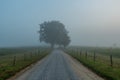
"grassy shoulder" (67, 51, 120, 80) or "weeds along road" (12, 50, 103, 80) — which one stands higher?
"grassy shoulder" (67, 51, 120, 80)

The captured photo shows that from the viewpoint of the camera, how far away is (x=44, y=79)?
20000mm

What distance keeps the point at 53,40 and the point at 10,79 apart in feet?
419

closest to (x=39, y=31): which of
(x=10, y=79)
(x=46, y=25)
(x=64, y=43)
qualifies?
(x=46, y=25)

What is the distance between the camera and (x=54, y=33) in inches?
5871

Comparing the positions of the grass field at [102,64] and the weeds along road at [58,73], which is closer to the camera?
the weeds along road at [58,73]

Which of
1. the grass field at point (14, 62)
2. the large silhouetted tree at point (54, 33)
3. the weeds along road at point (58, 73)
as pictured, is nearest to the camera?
the weeds along road at point (58, 73)

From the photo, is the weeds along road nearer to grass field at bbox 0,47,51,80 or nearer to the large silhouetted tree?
grass field at bbox 0,47,51,80

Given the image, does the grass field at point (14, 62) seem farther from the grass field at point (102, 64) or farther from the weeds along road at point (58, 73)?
the grass field at point (102, 64)

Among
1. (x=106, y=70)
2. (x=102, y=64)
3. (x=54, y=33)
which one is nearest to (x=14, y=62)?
(x=102, y=64)

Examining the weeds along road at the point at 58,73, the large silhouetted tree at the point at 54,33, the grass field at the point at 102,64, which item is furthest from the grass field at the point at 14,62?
the large silhouetted tree at the point at 54,33

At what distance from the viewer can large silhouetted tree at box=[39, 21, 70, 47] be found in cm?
14900

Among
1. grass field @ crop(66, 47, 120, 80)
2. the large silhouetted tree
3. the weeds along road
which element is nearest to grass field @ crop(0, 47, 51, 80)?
the weeds along road

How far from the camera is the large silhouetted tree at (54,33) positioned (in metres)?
149

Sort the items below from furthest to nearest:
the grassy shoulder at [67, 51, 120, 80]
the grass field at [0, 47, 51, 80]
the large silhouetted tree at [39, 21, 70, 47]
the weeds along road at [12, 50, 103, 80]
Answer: the large silhouetted tree at [39, 21, 70, 47]
the grass field at [0, 47, 51, 80]
the grassy shoulder at [67, 51, 120, 80]
the weeds along road at [12, 50, 103, 80]
